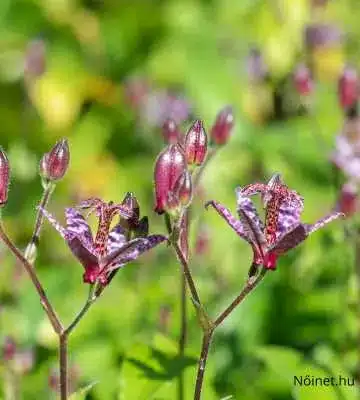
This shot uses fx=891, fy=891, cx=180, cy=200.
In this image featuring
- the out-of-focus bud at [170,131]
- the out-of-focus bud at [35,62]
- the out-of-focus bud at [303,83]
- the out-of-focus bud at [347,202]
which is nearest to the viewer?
the out-of-focus bud at [170,131]

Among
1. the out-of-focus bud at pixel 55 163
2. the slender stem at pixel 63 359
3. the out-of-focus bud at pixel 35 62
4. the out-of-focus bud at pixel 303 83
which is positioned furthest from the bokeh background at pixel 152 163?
the out-of-focus bud at pixel 55 163

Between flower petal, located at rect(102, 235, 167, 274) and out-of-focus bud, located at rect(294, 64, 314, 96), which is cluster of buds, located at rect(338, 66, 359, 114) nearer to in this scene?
out-of-focus bud, located at rect(294, 64, 314, 96)

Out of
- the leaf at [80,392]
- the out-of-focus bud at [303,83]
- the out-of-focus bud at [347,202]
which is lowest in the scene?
the leaf at [80,392]

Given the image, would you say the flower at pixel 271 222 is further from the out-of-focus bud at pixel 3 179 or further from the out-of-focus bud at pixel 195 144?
the out-of-focus bud at pixel 3 179

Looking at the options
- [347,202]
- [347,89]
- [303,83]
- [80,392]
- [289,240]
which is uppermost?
[303,83]

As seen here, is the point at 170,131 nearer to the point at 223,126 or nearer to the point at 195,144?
the point at 223,126

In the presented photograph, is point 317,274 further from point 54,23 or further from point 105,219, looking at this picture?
point 54,23

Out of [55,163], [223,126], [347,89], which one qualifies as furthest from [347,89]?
[55,163]
